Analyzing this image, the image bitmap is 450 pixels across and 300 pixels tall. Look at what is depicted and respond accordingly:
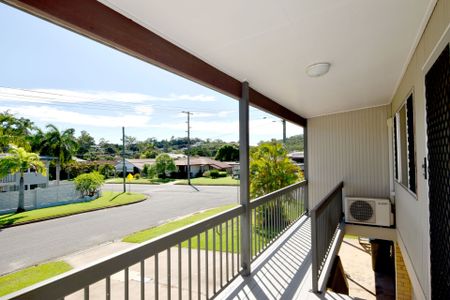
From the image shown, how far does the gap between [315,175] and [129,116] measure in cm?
1380

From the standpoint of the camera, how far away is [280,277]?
288 centimetres

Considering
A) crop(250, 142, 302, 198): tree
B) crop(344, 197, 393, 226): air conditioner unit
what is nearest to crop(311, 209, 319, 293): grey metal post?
crop(344, 197, 393, 226): air conditioner unit

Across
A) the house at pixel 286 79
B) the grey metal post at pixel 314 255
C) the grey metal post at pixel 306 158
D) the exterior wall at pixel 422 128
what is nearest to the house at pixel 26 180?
the house at pixel 286 79

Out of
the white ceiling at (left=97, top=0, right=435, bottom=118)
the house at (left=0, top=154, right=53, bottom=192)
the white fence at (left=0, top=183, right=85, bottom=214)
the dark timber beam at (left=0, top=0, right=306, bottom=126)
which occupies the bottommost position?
the white fence at (left=0, top=183, right=85, bottom=214)

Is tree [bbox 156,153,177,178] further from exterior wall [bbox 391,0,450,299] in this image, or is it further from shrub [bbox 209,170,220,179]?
exterior wall [bbox 391,0,450,299]

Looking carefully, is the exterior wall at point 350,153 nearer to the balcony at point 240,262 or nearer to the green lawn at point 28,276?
the balcony at point 240,262

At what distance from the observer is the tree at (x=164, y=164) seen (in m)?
20.9

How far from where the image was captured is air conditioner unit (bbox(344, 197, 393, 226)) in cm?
450

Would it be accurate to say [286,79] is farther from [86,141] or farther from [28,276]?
[86,141]

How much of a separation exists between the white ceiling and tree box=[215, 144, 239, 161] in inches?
886

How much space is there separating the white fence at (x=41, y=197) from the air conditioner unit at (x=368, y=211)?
5.47m

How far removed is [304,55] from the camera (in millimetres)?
2254

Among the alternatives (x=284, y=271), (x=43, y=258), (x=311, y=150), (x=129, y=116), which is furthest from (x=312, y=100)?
(x=129, y=116)

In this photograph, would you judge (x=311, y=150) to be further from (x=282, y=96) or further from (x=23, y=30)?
(x=23, y=30)
